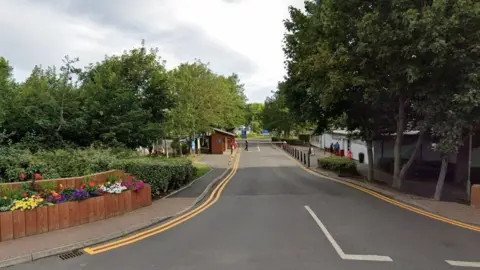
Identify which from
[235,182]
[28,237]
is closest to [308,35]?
[235,182]

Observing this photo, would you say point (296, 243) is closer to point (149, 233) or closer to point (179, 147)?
point (149, 233)

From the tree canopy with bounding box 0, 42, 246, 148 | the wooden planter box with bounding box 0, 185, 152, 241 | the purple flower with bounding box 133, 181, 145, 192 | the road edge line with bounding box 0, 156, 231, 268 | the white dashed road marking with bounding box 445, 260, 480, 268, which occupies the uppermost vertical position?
the tree canopy with bounding box 0, 42, 246, 148

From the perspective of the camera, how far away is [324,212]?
453 inches

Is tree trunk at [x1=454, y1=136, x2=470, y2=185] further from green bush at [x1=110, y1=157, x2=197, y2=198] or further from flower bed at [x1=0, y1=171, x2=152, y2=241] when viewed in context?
flower bed at [x1=0, y1=171, x2=152, y2=241]

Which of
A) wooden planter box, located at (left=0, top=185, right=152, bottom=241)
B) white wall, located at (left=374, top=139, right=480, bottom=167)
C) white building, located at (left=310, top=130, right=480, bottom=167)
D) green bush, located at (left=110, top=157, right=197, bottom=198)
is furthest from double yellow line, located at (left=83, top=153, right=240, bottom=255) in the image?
white wall, located at (left=374, top=139, right=480, bottom=167)

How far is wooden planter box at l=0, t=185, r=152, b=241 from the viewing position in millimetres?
7902

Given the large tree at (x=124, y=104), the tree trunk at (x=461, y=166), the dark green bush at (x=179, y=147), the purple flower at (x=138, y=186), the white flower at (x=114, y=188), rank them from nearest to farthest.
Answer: the white flower at (x=114, y=188), the purple flower at (x=138, y=186), the large tree at (x=124, y=104), the tree trunk at (x=461, y=166), the dark green bush at (x=179, y=147)

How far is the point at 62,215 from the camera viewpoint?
29.0 ft

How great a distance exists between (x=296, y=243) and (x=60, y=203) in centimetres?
530

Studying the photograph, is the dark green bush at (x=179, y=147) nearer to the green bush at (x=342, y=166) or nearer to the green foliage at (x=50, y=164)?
the green bush at (x=342, y=166)

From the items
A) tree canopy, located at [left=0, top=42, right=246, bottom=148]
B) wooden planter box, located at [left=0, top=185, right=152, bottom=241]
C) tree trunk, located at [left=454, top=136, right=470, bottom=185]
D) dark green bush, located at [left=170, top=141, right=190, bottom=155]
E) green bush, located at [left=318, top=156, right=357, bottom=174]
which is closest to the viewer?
wooden planter box, located at [left=0, top=185, right=152, bottom=241]

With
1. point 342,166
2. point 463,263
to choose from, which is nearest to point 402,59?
point 463,263

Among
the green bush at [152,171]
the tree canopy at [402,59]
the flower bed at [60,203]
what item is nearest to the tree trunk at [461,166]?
the tree canopy at [402,59]

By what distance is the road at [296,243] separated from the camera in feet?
21.9
